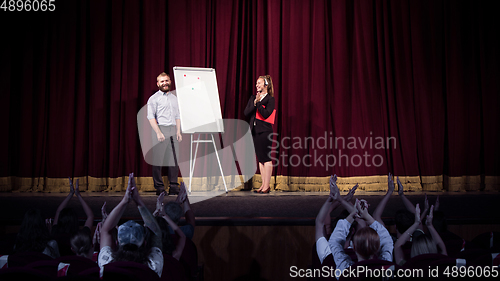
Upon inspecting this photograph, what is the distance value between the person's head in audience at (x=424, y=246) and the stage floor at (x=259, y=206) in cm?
145

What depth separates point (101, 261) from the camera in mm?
1769

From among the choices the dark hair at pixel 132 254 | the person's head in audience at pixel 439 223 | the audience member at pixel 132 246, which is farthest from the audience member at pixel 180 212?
the person's head in audience at pixel 439 223

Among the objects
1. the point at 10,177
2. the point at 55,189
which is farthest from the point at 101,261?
the point at 10,177

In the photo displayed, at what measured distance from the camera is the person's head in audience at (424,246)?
179 cm

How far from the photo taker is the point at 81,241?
77.7 inches

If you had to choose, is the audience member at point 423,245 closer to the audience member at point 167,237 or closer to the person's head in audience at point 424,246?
the person's head in audience at point 424,246

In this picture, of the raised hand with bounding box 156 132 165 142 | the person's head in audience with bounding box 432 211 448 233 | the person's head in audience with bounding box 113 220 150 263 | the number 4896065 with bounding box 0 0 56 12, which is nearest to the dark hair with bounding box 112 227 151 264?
the person's head in audience with bounding box 113 220 150 263

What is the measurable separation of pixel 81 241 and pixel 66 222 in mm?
580

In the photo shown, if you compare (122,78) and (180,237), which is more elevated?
(122,78)

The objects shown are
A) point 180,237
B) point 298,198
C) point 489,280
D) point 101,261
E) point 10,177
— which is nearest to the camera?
point 489,280

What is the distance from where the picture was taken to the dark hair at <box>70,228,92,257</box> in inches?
77.4

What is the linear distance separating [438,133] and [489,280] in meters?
4.53

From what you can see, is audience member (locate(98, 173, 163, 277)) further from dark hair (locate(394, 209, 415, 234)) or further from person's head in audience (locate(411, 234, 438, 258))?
dark hair (locate(394, 209, 415, 234))

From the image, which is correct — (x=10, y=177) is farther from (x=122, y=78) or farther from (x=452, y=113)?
(x=452, y=113)
